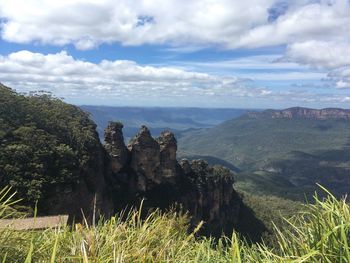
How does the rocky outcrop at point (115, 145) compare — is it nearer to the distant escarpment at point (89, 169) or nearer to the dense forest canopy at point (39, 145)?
the distant escarpment at point (89, 169)

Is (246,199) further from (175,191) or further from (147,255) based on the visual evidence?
(147,255)

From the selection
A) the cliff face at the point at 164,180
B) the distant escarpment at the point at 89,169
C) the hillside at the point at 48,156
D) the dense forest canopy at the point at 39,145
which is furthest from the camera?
the cliff face at the point at 164,180

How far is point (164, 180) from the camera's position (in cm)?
7544

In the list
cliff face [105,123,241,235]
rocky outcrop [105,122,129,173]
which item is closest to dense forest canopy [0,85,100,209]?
rocky outcrop [105,122,129,173]

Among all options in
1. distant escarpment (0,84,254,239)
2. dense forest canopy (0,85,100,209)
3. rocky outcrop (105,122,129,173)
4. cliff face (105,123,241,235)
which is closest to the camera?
dense forest canopy (0,85,100,209)

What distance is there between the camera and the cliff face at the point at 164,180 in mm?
69000

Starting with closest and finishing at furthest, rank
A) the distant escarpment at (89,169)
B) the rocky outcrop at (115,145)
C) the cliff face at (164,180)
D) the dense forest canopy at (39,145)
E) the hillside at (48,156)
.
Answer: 1. the dense forest canopy at (39,145)
2. the hillside at (48,156)
3. the distant escarpment at (89,169)
4. the rocky outcrop at (115,145)
5. the cliff face at (164,180)

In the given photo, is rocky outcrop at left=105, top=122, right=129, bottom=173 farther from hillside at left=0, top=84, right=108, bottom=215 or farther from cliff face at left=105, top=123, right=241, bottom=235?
hillside at left=0, top=84, right=108, bottom=215

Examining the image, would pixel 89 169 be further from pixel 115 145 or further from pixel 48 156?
pixel 115 145

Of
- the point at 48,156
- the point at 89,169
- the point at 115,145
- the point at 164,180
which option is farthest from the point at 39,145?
the point at 164,180

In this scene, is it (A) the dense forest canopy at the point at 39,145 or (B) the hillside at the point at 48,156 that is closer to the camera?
(A) the dense forest canopy at the point at 39,145

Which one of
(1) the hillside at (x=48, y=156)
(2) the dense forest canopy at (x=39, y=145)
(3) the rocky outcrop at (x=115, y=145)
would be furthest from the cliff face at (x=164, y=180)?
(2) the dense forest canopy at (x=39, y=145)

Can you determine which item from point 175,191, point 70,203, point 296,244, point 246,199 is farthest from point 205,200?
point 296,244

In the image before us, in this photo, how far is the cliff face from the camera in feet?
226
